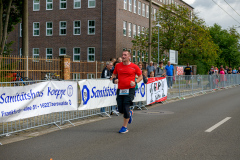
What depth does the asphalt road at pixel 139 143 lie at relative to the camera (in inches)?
247

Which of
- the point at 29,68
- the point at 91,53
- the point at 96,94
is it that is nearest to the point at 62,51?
the point at 91,53

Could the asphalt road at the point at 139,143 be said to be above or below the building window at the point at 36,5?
below

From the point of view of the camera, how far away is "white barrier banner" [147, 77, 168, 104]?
15.1 meters

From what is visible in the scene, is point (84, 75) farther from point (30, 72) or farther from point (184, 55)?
point (184, 55)

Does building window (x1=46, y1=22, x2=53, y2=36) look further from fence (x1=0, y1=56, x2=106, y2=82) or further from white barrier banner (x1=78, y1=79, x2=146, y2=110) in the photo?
white barrier banner (x1=78, y1=79, x2=146, y2=110)

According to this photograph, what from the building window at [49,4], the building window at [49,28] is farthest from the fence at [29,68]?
the building window at [49,4]

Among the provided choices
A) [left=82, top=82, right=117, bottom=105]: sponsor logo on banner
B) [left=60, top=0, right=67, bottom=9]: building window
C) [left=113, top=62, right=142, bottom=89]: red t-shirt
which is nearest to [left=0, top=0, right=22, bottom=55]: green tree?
[left=82, top=82, right=117, bottom=105]: sponsor logo on banner

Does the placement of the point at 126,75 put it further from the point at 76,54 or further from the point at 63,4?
the point at 63,4

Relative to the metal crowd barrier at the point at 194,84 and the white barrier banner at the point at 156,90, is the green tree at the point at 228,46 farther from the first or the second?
the white barrier banner at the point at 156,90

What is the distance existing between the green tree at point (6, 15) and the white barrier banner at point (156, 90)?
9.50 meters

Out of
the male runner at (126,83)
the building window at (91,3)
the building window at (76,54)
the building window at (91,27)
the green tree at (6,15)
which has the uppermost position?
the building window at (91,3)

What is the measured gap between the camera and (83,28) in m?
46.5

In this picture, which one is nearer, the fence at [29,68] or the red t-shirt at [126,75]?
the red t-shirt at [126,75]

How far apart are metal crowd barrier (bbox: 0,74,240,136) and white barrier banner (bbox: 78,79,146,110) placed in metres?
0.41
